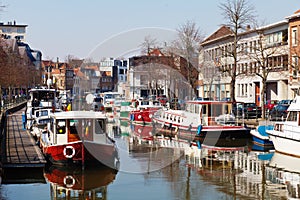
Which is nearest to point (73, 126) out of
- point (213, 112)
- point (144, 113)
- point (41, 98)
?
point (213, 112)

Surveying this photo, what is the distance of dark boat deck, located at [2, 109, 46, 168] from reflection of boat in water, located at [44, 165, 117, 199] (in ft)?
2.71

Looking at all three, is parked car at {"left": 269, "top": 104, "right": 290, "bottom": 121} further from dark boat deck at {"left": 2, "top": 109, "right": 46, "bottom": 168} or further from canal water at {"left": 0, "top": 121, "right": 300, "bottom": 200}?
dark boat deck at {"left": 2, "top": 109, "right": 46, "bottom": 168}

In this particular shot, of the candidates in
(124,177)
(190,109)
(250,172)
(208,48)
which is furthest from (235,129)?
(208,48)

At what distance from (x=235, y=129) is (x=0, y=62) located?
1797 centimetres

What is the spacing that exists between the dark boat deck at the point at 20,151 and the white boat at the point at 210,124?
1179 centimetres

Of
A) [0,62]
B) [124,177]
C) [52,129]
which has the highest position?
[0,62]

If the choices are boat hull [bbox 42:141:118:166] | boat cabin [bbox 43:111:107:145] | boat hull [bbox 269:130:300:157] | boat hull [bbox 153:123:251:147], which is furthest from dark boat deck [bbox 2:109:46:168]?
boat hull [bbox 269:130:300:157]

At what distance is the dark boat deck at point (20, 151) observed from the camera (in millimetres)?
24531

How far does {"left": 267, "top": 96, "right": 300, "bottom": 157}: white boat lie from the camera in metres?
29.9

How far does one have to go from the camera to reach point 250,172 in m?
26.2

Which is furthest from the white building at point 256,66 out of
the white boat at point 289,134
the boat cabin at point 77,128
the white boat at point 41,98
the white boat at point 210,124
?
the boat cabin at point 77,128

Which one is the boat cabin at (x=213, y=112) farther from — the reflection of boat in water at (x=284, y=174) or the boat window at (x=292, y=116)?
the reflection of boat in water at (x=284, y=174)

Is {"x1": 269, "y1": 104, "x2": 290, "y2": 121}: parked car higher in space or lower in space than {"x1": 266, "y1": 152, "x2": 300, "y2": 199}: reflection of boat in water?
higher

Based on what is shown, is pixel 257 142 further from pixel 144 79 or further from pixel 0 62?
pixel 144 79
